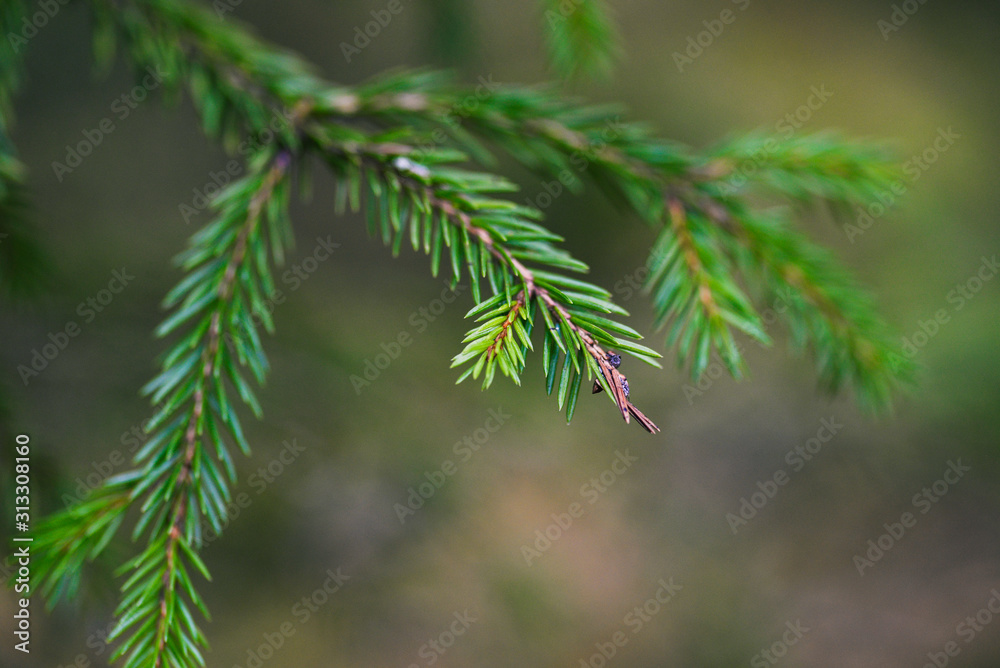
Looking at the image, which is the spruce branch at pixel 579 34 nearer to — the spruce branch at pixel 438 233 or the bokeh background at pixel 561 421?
the spruce branch at pixel 438 233

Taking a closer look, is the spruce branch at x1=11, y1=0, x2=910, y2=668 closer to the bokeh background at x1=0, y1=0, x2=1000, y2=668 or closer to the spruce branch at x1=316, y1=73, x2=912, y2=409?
the spruce branch at x1=316, y1=73, x2=912, y2=409

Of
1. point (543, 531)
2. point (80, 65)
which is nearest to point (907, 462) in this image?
point (543, 531)

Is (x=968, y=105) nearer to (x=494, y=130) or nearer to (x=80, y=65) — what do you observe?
(x=494, y=130)

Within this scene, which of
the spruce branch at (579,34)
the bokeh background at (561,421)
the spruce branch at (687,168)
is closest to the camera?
the spruce branch at (687,168)

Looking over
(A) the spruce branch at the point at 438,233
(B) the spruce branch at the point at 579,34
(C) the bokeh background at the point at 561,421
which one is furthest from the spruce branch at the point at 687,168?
(C) the bokeh background at the point at 561,421

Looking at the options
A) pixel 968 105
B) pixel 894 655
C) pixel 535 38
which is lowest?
pixel 894 655

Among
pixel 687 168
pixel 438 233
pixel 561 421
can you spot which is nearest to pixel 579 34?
pixel 687 168

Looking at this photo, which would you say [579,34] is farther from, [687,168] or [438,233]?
[438,233]

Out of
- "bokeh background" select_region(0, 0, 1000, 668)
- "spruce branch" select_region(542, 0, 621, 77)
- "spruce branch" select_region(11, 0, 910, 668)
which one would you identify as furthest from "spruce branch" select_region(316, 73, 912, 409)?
"bokeh background" select_region(0, 0, 1000, 668)
